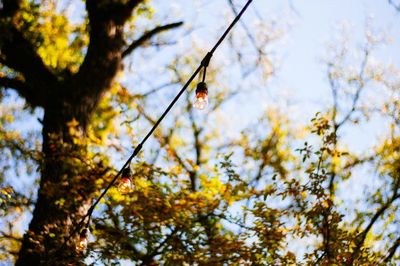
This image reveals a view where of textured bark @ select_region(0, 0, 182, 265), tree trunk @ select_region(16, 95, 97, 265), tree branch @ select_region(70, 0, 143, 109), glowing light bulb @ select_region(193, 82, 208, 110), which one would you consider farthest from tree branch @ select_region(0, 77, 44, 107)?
glowing light bulb @ select_region(193, 82, 208, 110)

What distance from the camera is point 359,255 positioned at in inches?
201

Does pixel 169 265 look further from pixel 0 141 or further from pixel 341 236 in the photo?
pixel 0 141

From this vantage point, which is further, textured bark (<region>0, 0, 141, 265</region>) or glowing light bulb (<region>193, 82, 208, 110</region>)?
textured bark (<region>0, 0, 141, 265</region>)

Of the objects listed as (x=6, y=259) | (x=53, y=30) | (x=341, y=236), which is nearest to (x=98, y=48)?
(x=53, y=30)

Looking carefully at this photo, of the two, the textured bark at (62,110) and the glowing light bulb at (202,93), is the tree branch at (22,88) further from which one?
the glowing light bulb at (202,93)

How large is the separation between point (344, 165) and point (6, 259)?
35.5 feet

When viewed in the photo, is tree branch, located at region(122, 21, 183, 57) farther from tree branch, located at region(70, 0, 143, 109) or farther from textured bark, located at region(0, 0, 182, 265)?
tree branch, located at region(70, 0, 143, 109)

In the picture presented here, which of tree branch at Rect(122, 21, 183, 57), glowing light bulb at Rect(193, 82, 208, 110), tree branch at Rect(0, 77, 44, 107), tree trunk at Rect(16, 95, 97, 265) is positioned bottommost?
glowing light bulb at Rect(193, 82, 208, 110)

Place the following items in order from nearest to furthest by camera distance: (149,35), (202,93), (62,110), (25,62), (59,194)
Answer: (202,93)
(59,194)
(62,110)
(25,62)
(149,35)

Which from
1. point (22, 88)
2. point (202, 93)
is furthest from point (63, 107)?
point (202, 93)

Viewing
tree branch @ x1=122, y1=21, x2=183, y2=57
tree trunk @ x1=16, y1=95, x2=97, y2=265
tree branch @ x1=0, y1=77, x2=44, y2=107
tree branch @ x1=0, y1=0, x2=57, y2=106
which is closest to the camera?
tree trunk @ x1=16, y1=95, x2=97, y2=265

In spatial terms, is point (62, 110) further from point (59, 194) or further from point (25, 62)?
point (59, 194)

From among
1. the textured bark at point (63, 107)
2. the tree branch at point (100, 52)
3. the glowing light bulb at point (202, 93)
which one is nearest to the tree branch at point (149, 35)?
the textured bark at point (63, 107)

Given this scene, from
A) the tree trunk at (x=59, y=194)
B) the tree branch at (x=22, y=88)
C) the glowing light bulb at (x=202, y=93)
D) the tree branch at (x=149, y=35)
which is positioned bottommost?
the glowing light bulb at (x=202, y=93)
